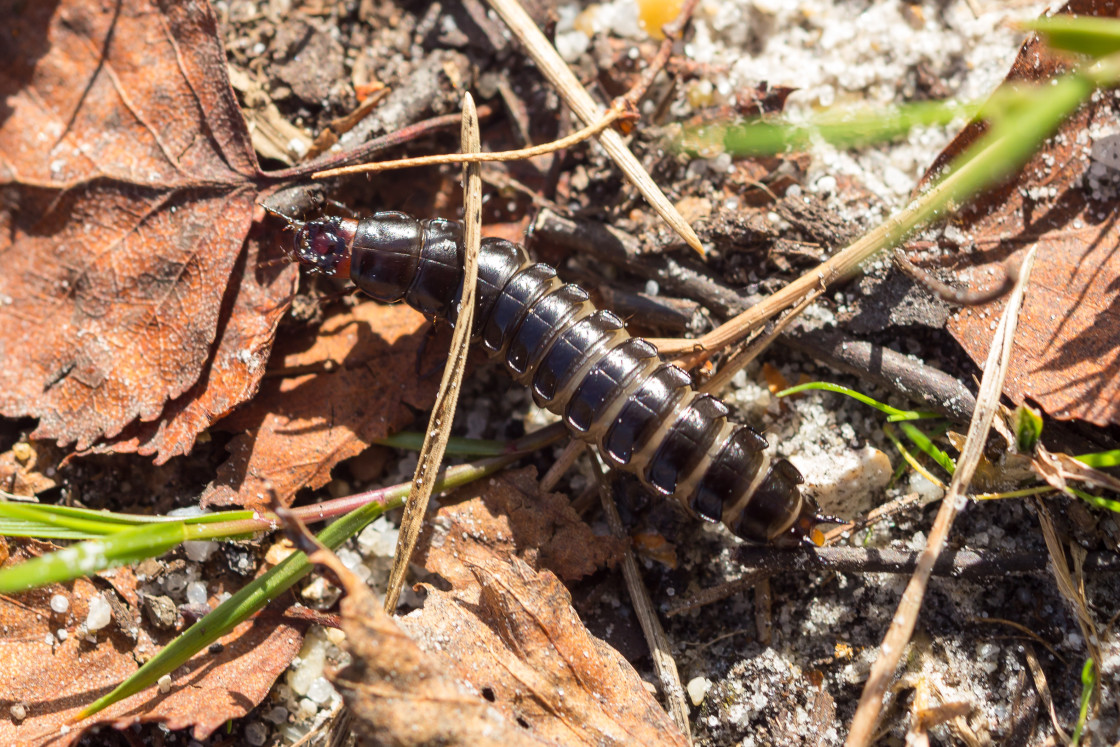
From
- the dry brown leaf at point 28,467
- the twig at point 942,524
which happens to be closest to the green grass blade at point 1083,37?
the twig at point 942,524

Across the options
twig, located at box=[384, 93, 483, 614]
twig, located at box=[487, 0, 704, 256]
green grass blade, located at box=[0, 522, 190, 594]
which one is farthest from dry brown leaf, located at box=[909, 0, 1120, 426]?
green grass blade, located at box=[0, 522, 190, 594]

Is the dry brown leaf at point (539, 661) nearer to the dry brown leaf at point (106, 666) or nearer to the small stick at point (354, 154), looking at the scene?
the dry brown leaf at point (106, 666)

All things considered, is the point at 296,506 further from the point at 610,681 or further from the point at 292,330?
the point at 610,681

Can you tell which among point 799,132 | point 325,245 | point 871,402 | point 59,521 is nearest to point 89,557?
point 59,521

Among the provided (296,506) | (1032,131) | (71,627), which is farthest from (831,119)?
(71,627)

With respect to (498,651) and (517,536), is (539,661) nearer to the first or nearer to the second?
(498,651)
